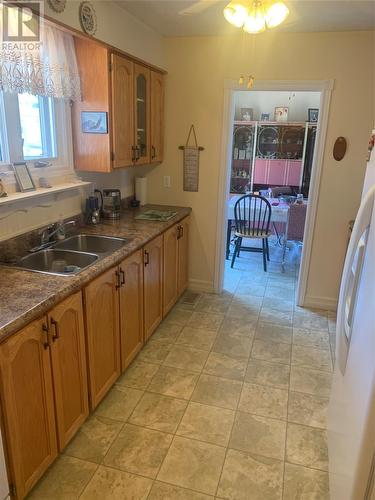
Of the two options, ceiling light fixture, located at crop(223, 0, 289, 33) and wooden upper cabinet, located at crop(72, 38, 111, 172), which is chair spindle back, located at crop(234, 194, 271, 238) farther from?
ceiling light fixture, located at crop(223, 0, 289, 33)

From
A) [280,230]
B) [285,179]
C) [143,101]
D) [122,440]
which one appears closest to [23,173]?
[143,101]

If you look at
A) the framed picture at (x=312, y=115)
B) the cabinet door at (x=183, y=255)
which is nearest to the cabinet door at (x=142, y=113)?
the cabinet door at (x=183, y=255)

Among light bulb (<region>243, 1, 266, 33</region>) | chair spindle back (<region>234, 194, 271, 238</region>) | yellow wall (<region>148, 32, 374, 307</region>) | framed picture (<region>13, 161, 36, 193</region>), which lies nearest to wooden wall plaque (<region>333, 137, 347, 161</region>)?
yellow wall (<region>148, 32, 374, 307</region>)

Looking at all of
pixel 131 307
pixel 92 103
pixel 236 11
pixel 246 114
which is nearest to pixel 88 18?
pixel 92 103

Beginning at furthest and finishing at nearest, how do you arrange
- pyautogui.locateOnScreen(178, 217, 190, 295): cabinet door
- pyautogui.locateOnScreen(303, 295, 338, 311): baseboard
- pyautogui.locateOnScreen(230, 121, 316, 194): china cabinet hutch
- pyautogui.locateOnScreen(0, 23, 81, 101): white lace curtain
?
1. pyautogui.locateOnScreen(230, 121, 316, 194): china cabinet hutch
2. pyautogui.locateOnScreen(303, 295, 338, 311): baseboard
3. pyautogui.locateOnScreen(178, 217, 190, 295): cabinet door
4. pyautogui.locateOnScreen(0, 23, 81, 101): white lace curtain

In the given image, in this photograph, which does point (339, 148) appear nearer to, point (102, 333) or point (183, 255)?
point (183, 255)

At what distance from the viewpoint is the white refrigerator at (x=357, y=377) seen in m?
1.14

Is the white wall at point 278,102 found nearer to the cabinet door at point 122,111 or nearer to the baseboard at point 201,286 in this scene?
the baseboard at point 201,286

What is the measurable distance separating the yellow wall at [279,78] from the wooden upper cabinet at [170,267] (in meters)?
0.52

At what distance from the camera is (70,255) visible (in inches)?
90.9

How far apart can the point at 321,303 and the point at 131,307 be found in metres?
2.02

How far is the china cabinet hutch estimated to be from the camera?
670cm

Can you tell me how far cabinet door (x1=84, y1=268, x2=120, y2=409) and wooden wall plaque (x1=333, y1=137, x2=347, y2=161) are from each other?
2198 mm

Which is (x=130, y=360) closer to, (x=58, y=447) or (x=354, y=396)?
(x=58, y=447)
